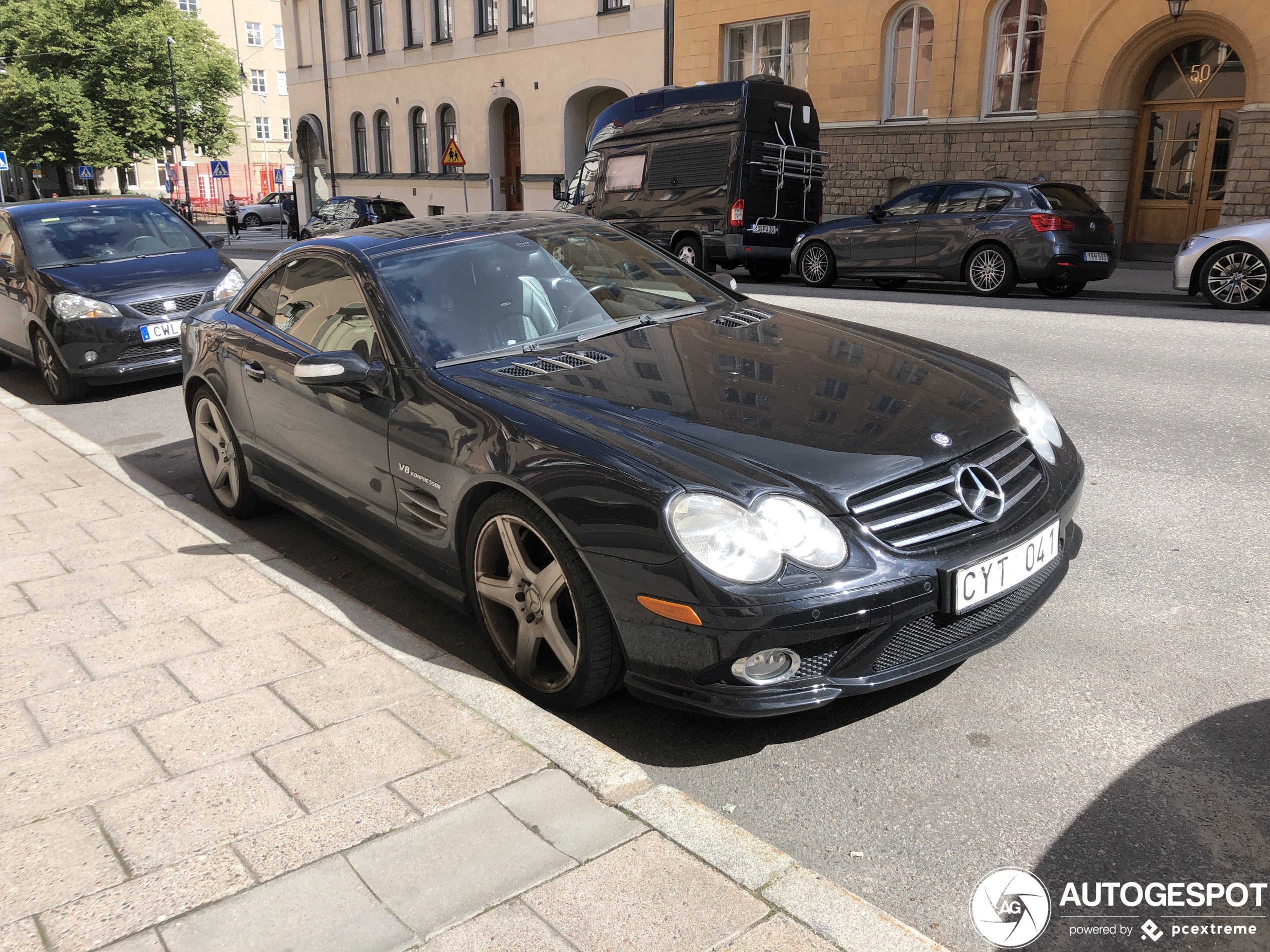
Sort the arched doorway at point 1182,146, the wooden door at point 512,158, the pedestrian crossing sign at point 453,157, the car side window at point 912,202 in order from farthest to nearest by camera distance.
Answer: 1. the wooden door at point 512,158
2. the pedestrian crossing sign at point 453,157
3. the arched doorway at point 1182,146
4. the car side window at point 912,202

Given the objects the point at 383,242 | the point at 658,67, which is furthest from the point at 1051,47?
the point at 383,242

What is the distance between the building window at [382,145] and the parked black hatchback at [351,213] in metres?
11.9

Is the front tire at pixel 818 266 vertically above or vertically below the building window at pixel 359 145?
below

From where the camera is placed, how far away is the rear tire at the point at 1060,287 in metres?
13.9

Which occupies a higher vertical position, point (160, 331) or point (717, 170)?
point (717, 170)

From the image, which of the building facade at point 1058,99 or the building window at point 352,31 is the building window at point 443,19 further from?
the building facade at point 1058,99

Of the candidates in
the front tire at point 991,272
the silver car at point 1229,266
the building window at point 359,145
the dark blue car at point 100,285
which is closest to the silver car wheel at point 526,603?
the dark blue car at point 100,285

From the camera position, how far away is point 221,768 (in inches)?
115

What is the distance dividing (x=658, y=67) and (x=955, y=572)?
2600cm

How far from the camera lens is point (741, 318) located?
443cm

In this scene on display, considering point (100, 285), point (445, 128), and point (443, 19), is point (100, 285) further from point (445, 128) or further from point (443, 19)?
point (443, 19)

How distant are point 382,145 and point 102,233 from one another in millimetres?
30259

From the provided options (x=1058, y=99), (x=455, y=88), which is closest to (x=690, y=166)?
(x=1058, y=99)

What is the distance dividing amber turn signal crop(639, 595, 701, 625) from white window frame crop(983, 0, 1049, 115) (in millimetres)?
19531
